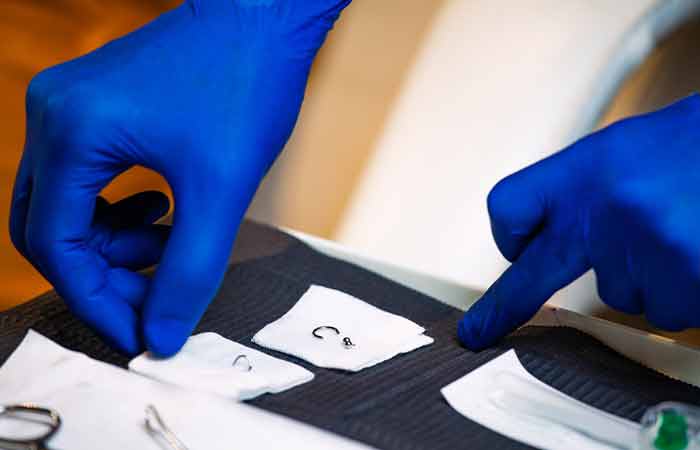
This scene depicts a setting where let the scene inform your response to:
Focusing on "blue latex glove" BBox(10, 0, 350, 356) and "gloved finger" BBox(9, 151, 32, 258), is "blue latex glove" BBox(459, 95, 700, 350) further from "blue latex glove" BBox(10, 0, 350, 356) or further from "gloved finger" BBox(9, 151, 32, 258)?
"gloved finger" BBox(9, 151, 32, 258)

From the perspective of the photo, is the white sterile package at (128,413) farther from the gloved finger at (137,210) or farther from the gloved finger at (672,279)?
the gloved finger at (672,279)

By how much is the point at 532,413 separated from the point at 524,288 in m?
0.10

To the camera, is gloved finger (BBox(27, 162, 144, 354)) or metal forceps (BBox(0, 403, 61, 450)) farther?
gloved finger (BBox(27, 162, 144, 354))

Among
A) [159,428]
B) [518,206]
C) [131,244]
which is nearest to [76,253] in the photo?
[131,244]

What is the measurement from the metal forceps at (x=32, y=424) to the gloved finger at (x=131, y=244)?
133 mm

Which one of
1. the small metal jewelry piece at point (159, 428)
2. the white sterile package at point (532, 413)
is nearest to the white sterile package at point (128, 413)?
the small metal jewelry piece at point (159, 428)

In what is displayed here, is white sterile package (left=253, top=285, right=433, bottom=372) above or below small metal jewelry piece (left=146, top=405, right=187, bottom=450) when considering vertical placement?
Answer: above

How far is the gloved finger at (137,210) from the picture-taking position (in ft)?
1.96

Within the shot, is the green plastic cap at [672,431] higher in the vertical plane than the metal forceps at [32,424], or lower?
higher

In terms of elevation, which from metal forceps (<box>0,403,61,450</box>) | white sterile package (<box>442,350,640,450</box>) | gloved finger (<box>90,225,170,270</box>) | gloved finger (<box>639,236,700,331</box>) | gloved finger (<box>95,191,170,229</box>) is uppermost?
gloved finger (<box>639,236,700,331</box>)

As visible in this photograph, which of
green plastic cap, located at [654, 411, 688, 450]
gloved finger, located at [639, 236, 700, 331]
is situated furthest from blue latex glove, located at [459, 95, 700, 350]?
green plastic cap, located at [654, 411, 688, 450]

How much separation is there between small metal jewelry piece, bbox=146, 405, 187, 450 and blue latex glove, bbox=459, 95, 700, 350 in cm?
23

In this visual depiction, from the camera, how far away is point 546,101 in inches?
34.5

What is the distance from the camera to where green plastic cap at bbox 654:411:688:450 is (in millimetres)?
446
